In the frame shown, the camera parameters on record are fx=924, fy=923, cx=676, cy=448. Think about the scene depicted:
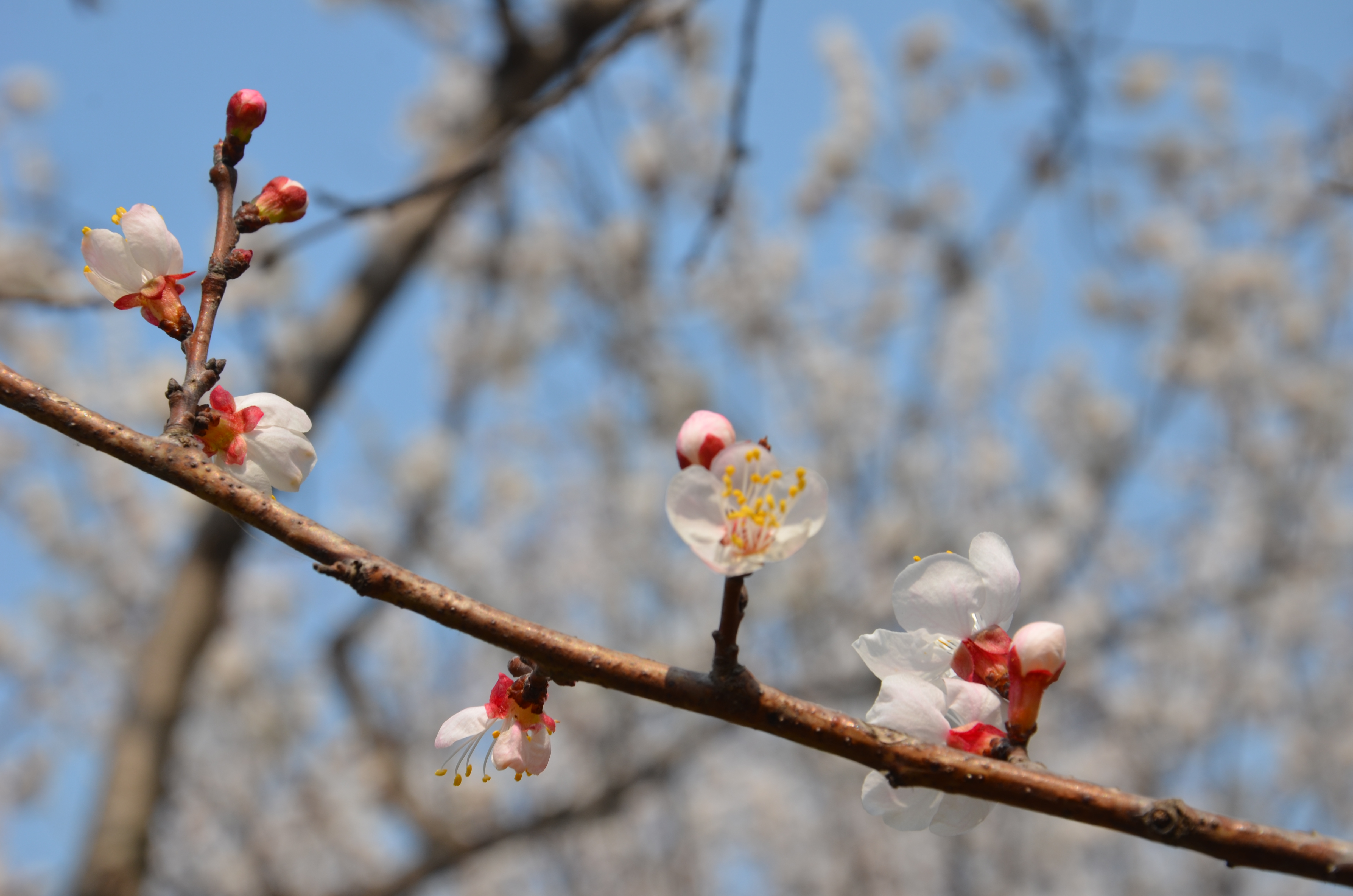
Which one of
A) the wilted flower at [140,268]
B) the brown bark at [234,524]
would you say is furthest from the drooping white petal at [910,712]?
the brown bark at [234,524]

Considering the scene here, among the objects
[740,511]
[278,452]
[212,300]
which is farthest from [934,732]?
[212,300]

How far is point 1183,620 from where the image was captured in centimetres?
579

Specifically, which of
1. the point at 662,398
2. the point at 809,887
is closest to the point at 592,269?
the point at 662,398

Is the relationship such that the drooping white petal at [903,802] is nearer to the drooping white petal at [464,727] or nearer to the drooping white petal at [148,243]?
the drooping white petal at [464,727]

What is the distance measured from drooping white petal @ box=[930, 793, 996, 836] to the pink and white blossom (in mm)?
121

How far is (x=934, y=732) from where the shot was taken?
33.2 inches

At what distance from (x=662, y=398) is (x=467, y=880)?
490 cm

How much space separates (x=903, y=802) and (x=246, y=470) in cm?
71

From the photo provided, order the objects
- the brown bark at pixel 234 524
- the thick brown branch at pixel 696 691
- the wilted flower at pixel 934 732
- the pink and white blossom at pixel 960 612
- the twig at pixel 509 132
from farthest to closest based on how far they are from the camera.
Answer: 1. the brown bark at pixel 234 524
2. the twig at pixel 509 132
3. the pink and white blossom at pixel 960 612
4. the wilted flower at pixel 934 732
5. the thick brown branch at pixel 696 691

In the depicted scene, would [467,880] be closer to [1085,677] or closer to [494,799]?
[494,799]

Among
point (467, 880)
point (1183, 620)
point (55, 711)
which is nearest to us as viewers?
point (1183, 620)

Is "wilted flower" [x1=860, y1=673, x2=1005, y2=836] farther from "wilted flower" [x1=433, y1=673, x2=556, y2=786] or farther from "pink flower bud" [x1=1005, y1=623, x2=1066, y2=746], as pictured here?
"wilted flower" [x1=433, y1=673, x2=556, y2=786]

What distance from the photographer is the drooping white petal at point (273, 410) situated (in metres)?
0.92

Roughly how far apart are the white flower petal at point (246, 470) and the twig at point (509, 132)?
2.69 ft
